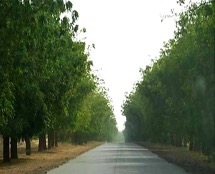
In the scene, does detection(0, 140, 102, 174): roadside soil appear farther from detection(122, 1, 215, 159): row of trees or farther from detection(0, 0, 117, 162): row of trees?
detection(122, 1, 215, 159): row of trees

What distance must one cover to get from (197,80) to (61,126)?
1036 inches

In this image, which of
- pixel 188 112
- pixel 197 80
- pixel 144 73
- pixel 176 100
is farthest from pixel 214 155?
pixel 144 73

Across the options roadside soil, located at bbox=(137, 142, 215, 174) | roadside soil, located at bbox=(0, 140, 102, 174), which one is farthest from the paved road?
roadside soil, located at bbox=(0, 140, 102, 174)

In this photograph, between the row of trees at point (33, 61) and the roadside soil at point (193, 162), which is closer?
the row of trees at point (33, 61)

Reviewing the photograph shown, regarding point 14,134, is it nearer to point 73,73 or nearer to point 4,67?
point 73,73

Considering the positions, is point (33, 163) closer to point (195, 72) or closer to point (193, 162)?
point (193, 162)

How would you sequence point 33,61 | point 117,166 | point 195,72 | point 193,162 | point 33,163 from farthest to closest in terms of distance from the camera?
point 193,162 → point 33,163 → point 117,166 → point 195,72 → point 33,61

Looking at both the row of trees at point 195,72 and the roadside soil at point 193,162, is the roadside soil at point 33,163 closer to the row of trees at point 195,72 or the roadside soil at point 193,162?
the roadside soil at point 193,162

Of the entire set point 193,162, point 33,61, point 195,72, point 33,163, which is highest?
point 195,72

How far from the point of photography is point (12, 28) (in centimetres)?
1573

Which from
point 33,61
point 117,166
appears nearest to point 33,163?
point 117,166

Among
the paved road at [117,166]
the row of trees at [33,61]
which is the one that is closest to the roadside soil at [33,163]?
the paved road at [117,166]

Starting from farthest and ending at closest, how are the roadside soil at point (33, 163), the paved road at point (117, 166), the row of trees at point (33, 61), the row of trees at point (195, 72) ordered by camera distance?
the roadside soil at point (33, 163) < the paved road at point (117, 166) < the row of trees at point (195, 72) < the row of trees at point (33, 61)

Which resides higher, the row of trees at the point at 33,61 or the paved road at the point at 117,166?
the row of trees at the point at 33,61
